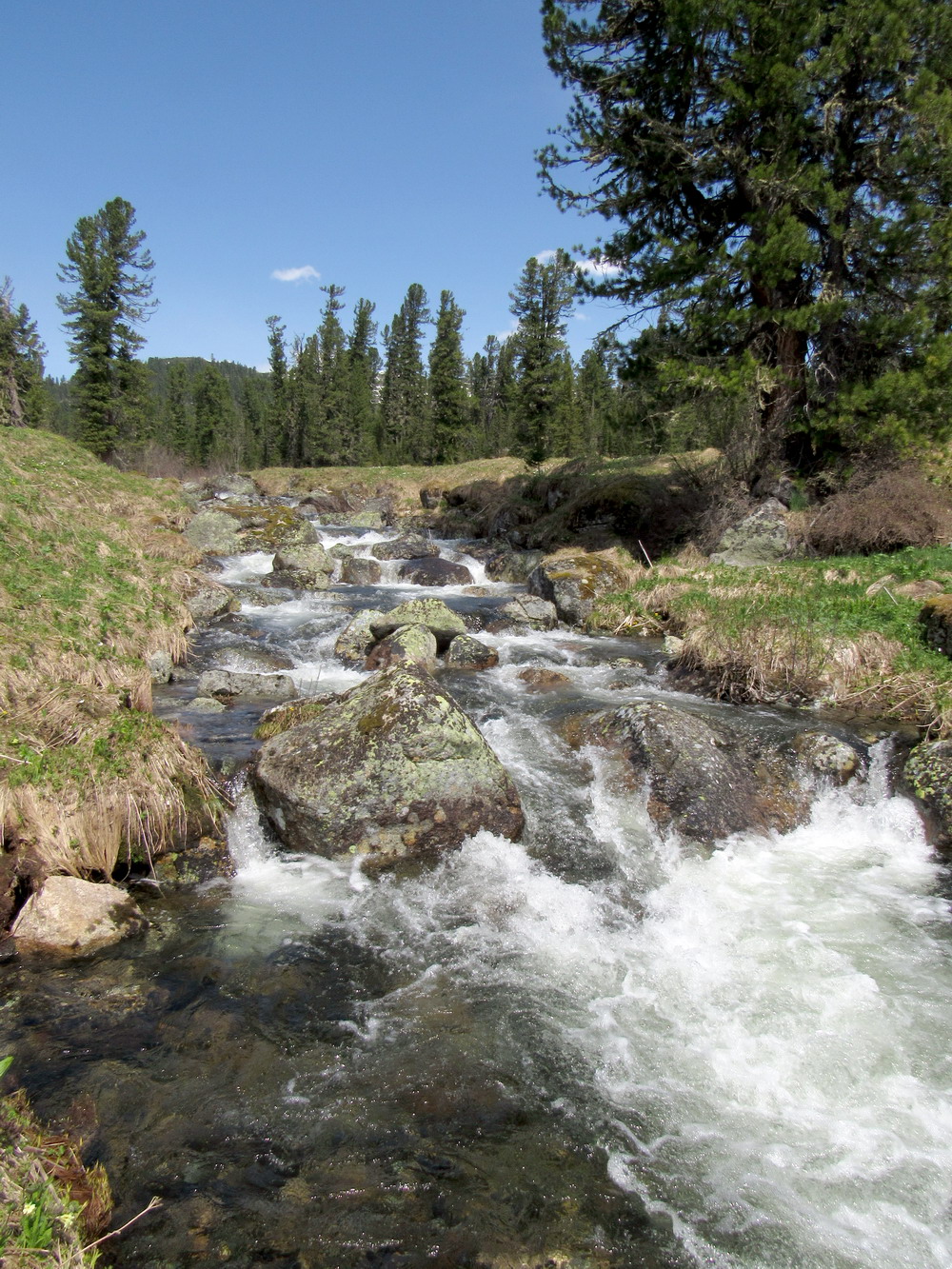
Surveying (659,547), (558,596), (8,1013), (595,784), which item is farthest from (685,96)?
(8,1013)

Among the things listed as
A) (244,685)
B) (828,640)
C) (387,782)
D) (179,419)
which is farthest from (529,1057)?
(179,419)

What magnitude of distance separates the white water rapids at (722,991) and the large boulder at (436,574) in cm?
1362

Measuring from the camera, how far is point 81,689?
670 centimetres

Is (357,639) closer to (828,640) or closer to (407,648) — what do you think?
A: (407,648)

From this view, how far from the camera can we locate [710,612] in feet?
39.1

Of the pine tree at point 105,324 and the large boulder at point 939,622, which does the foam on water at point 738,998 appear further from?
the pine tree at point 105,324

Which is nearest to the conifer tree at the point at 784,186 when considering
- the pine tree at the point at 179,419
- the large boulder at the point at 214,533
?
the large boulder at the point at 214,533

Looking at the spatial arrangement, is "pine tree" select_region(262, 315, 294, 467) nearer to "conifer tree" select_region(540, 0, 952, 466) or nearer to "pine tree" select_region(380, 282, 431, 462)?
"pine tree" select_region(380, 282, 431, 462)

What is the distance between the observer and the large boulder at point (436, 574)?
814 inches

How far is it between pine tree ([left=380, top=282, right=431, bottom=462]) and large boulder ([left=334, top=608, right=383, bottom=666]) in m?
53.7

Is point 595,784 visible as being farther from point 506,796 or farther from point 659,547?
point 659,547

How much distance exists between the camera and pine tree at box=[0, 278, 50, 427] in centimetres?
4038

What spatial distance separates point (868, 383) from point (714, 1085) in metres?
16.0

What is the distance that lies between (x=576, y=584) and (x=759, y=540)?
4.56m
